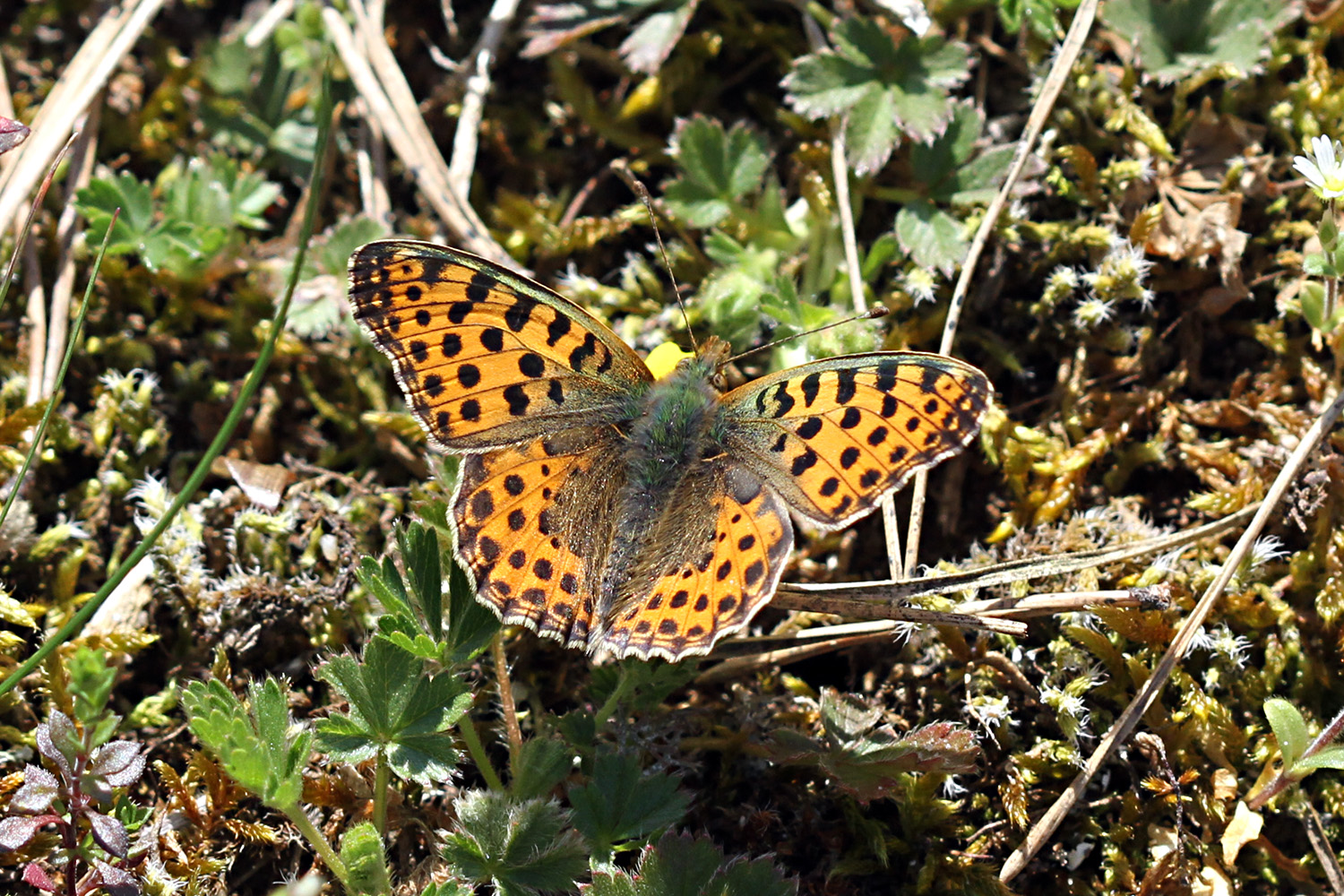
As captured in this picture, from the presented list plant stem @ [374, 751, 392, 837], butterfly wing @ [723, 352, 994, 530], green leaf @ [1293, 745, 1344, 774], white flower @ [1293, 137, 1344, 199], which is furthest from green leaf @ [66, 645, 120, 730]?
white flower @ [1293, 137, 1344, 199]

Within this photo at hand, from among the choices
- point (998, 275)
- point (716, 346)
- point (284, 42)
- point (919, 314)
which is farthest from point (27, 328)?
point (998, 275)

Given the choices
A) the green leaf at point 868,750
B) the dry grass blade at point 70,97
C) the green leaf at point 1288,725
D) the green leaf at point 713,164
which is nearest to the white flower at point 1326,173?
the green leaf at point 1288,725

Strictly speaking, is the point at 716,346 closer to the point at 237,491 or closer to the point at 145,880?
the point at 237,491

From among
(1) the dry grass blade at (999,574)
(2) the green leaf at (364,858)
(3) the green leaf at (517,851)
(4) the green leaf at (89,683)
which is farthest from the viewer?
(1) the dry grass blade at (999,574)

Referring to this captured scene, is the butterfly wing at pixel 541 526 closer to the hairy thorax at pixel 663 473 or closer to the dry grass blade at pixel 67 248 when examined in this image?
the hairy thorax at pixel 663 473

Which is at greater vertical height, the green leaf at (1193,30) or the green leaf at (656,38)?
the green leaf at (1193,30)

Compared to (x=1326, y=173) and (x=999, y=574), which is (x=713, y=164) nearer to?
(x=999, y=574)
